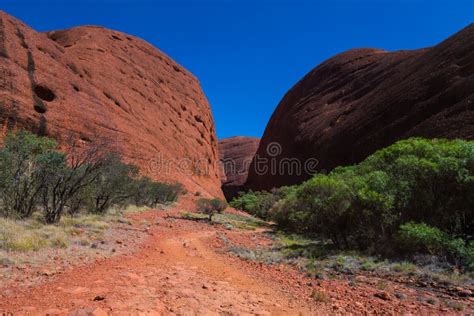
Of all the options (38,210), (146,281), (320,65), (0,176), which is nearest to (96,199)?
(38,210)

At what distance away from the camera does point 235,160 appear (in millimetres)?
94812

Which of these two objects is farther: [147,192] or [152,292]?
[147,192]

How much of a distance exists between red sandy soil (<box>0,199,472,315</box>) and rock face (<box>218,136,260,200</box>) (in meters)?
60.6

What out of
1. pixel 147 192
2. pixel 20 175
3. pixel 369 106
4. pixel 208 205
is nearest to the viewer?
pixel 20 175

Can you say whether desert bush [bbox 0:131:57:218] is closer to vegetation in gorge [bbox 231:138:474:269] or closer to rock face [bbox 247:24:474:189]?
vegetation in gorge [bbox 231:138:474:269]

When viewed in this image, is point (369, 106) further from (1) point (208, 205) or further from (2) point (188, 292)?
(2) point (188, 292)

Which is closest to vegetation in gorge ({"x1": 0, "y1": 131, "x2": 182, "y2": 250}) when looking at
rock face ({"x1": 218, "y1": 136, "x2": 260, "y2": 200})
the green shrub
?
the green shrub

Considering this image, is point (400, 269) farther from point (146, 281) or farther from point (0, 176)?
point (0, 176)

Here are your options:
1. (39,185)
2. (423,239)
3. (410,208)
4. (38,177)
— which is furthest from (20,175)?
(410,208)

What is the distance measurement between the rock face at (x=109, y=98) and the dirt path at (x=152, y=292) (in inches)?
556

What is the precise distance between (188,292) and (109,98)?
35.0m

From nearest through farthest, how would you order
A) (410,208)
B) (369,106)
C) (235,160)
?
(410,208)
(369,106)
(235,160)

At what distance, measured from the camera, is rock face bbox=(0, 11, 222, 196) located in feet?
85.8

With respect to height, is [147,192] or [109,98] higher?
[109,98]
